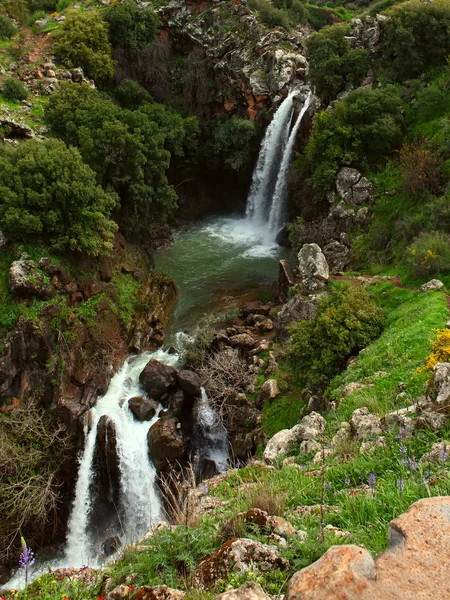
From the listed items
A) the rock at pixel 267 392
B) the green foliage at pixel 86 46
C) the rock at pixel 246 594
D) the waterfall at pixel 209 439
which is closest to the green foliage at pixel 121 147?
the green foliage at pixel 86 46

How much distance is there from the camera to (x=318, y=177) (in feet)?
59.0

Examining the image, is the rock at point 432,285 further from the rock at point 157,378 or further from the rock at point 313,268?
the rock at point 157,378

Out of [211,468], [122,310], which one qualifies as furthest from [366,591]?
[122,310]

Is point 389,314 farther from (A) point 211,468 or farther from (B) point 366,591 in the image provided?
(B) point 366,591

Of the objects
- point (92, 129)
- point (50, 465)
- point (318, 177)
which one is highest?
point (92, 129)

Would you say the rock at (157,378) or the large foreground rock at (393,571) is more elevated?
the large foreground rock at (393,571)

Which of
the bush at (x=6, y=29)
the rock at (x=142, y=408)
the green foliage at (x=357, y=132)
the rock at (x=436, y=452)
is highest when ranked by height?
the bush at (x=6, y=29)

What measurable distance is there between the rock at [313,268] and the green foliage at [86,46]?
683 inches

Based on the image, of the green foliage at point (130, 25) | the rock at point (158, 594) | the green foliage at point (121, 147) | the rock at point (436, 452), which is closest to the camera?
the rock at point (158, 594)

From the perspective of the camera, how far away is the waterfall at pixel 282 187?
21.9 metres

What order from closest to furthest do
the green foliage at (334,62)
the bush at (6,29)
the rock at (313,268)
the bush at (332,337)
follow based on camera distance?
1. the bush at (332,337)
2. the rock at (313,268)
3. the green foliage at (334,62)
4. the bush at (6,29)

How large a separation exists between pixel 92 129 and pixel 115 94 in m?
7.17

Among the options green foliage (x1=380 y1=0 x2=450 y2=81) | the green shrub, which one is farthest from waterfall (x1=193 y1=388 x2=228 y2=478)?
the green shrub

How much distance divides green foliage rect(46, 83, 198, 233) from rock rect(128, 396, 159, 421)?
872 cm
